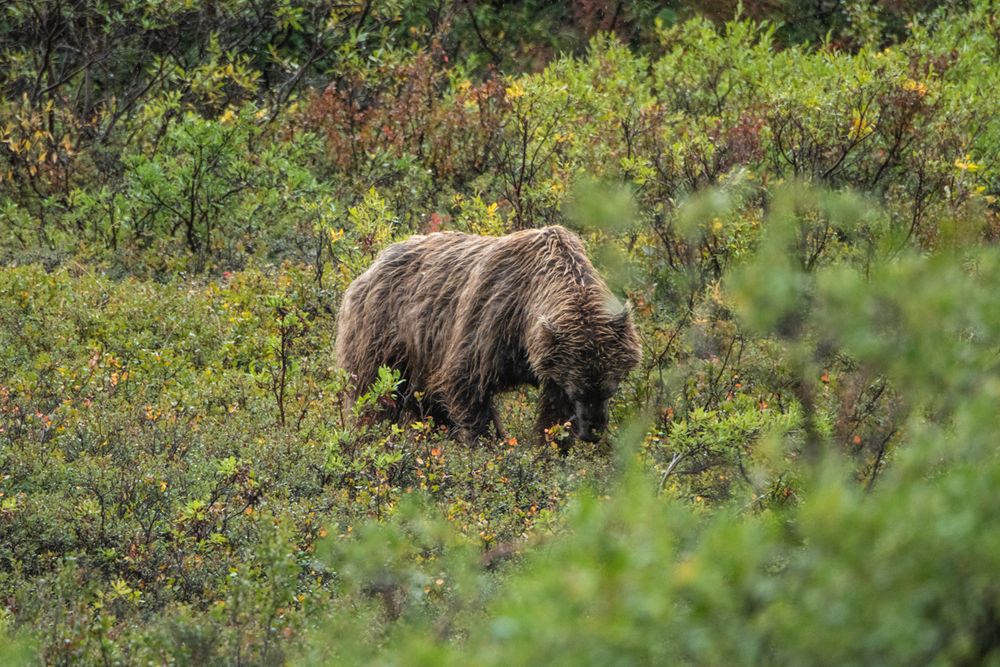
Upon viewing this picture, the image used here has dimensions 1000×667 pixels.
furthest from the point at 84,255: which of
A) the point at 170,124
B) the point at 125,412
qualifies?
the point at 125,412

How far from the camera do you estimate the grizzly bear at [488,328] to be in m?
8.66

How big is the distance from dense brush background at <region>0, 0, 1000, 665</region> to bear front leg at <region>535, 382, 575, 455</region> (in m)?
0.18

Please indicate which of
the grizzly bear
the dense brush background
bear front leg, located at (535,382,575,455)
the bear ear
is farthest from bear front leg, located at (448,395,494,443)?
the bear ear

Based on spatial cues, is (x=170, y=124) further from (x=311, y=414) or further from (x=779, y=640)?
(x=779, y=640)

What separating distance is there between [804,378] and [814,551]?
7.36 feet

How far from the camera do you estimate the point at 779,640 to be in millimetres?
3184

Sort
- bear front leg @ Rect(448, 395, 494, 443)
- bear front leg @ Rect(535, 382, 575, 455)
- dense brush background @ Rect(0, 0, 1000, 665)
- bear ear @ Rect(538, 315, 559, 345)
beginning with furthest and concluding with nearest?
bear front leg @ Rect(448, 395, 494, 443) < bear front leg @ Rect(535, 382, 575, 455) < bear ear @ Rect(538, 315, 559, 345) < dense brush background @ Rect(0, 0, 1000, 665)

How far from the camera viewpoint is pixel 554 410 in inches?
356

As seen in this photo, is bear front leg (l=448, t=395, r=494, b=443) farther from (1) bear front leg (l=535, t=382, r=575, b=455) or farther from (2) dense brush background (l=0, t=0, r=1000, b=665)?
(1) bear front leg (l=535, t=382, r=575, b=455)

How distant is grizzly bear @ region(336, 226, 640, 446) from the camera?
8.66 meters

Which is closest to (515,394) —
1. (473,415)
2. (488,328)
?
(473,415)

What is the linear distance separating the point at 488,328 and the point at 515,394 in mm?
2083

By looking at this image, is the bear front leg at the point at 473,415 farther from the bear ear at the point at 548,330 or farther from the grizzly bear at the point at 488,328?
the bear ear at the point at 548,330

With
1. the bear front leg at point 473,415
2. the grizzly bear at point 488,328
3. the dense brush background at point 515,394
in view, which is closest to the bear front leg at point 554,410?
the grizzly bear at point 488,328
